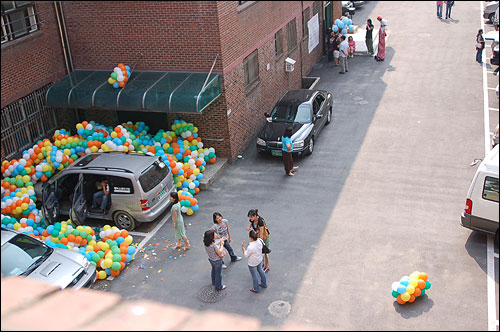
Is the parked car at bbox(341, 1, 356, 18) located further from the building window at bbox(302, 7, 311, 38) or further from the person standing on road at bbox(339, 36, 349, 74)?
the building window at bbox(302, 7, 311, 38)

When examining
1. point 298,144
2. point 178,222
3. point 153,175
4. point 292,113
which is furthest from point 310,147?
point 178,222

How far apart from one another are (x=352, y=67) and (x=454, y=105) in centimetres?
700

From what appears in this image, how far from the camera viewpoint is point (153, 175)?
44.3 ft

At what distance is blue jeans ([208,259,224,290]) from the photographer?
1087 centimetres

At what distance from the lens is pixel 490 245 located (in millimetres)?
12000

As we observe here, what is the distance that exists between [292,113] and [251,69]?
6.96ft

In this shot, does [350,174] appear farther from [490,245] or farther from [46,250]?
[46,250]

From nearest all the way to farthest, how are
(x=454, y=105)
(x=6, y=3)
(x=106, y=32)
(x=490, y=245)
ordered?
(x=490, y=245) → (x=6, y=3) → (x=106, y=32) → (x=454, y=105)

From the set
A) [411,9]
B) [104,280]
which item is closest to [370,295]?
[104,280]

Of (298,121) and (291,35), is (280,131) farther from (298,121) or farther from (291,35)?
(291,35)

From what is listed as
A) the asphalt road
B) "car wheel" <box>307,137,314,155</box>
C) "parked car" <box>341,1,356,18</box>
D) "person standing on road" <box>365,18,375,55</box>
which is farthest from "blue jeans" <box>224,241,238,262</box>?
"parked car" <box>341,1,356,18</box>

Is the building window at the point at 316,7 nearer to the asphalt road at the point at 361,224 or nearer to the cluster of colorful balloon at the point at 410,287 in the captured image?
the asphalt road at the point at 361,224

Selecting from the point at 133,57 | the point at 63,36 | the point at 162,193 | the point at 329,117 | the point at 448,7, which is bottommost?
the point at 329,117

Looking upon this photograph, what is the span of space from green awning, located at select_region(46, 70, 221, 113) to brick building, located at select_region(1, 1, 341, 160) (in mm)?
43
